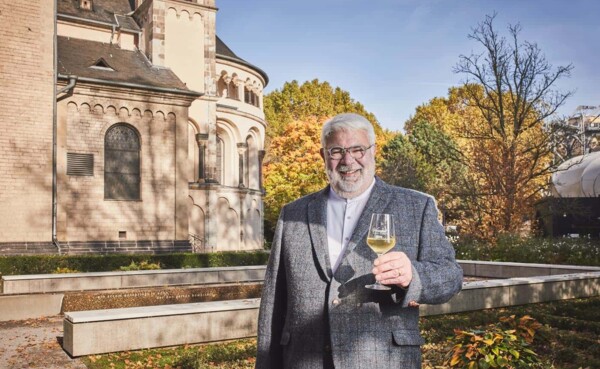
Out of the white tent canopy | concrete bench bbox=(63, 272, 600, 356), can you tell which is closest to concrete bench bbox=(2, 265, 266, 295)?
concrete bench bbox=(63, 272, 600, 356)

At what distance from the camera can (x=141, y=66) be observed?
2891cm

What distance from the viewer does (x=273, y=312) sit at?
3141 millimetres

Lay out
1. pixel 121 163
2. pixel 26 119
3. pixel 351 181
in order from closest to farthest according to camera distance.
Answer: pixel 351 181 < pixel 26 119 < pixel 121 163

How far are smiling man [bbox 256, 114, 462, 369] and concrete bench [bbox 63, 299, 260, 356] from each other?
6.47 metres

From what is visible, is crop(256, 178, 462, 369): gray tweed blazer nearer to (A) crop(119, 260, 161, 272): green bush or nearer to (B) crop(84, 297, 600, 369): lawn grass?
(B) crop(84, 297, 600, 369): lawn grass

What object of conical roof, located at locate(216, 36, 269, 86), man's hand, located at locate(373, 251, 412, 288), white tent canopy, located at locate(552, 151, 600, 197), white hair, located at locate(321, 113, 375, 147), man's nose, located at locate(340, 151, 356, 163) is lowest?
man's hand, located at locate(373, 251, 412, 288)

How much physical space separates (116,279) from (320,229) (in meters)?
13.6

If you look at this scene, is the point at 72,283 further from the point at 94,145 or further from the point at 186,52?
the point at 186,52

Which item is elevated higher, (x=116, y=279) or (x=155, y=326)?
(x=116, y=279)

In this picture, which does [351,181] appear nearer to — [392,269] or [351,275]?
[351,275]

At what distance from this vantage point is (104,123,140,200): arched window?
25.5 meters

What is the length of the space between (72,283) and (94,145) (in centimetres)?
1128

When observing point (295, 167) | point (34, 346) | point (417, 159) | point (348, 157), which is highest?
point (417, 159)

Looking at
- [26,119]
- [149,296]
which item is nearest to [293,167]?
[26,119]
